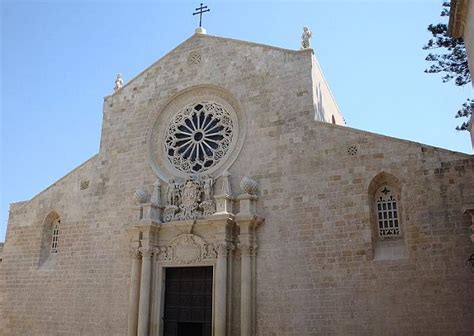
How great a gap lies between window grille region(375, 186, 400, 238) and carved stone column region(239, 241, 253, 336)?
10.7 ft

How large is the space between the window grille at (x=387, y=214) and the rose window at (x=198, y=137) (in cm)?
457

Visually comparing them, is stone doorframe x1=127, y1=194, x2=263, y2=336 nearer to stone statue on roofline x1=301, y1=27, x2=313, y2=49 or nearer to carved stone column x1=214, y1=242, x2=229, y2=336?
carved stone column x1=214, y1=242, x2=229, y2=336

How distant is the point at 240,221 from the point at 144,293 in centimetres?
335

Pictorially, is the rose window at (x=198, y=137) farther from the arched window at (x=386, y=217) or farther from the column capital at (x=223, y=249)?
the arched window at (x=386, y=217)

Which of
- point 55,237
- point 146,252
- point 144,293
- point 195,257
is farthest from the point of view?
point 55,237

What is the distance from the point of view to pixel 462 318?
918 centimetres

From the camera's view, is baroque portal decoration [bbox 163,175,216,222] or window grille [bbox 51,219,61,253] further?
window grille [bbox 51,219,61,253]

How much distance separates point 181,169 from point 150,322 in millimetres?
4387

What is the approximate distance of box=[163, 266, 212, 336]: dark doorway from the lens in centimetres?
1199

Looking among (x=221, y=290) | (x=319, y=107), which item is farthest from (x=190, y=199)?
(x=319, y=107)

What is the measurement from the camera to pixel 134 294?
41.2 feet

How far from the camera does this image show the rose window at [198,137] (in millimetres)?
13477

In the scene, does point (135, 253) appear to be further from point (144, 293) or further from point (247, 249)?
point (247, 249)

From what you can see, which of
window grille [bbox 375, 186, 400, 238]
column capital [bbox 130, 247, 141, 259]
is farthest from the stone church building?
column capital [bbox 130, 247, 141, 259]
